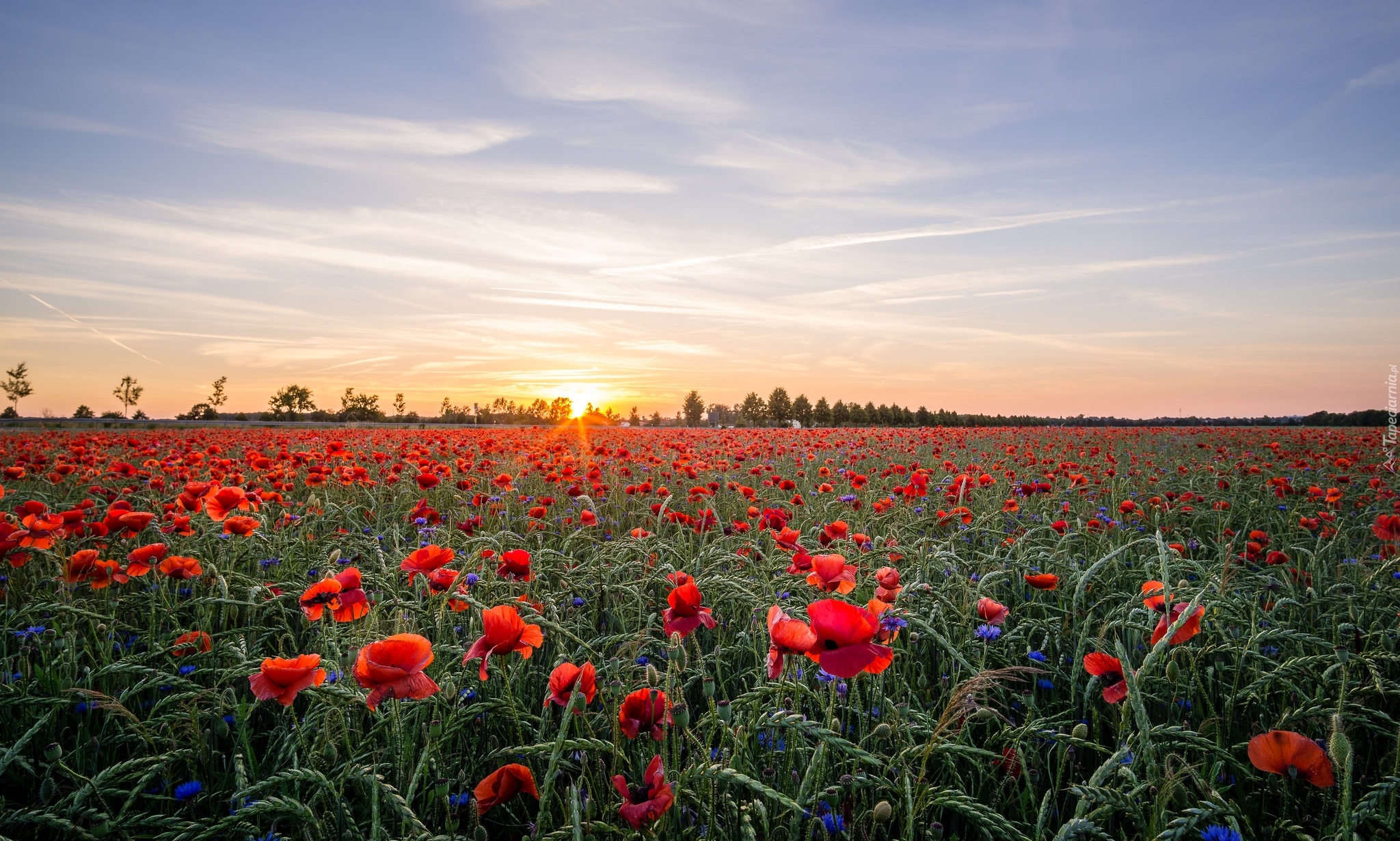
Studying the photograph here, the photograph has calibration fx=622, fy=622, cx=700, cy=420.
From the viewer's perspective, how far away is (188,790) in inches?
A: 68.8

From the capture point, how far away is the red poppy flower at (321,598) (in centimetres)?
185

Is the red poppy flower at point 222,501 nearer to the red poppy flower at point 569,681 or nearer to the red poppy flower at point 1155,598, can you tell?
the red poppy flower at point 569,681

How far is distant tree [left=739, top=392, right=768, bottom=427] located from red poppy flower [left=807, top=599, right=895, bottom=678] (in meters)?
42.2

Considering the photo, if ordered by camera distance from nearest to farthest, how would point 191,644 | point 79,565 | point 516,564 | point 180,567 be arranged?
point 516,564 < point 191,644 < point 180,567 < point 79,565

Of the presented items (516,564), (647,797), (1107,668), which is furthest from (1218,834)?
(516,564)

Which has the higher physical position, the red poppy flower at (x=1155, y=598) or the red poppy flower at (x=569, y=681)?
the red poppy flower at (x=1155, y=598)

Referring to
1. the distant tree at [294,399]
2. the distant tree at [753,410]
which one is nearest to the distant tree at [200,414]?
the distant tree at [294,399]

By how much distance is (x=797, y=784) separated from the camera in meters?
1.74

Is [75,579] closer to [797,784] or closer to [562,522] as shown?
[562,522]

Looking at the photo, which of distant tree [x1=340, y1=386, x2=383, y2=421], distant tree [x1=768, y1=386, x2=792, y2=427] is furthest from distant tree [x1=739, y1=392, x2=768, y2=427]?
distant tree [x1=340, y1=386, x2=383, y2=421]

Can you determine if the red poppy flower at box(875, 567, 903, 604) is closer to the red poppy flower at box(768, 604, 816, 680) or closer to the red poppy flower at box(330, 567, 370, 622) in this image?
the red poppy flower at box(768, 604, 816, 680)

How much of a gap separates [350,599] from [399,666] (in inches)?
26.7

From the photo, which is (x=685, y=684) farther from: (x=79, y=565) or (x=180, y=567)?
(x=79, y=565)

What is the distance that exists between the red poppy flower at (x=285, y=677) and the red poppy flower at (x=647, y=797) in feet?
2.65
